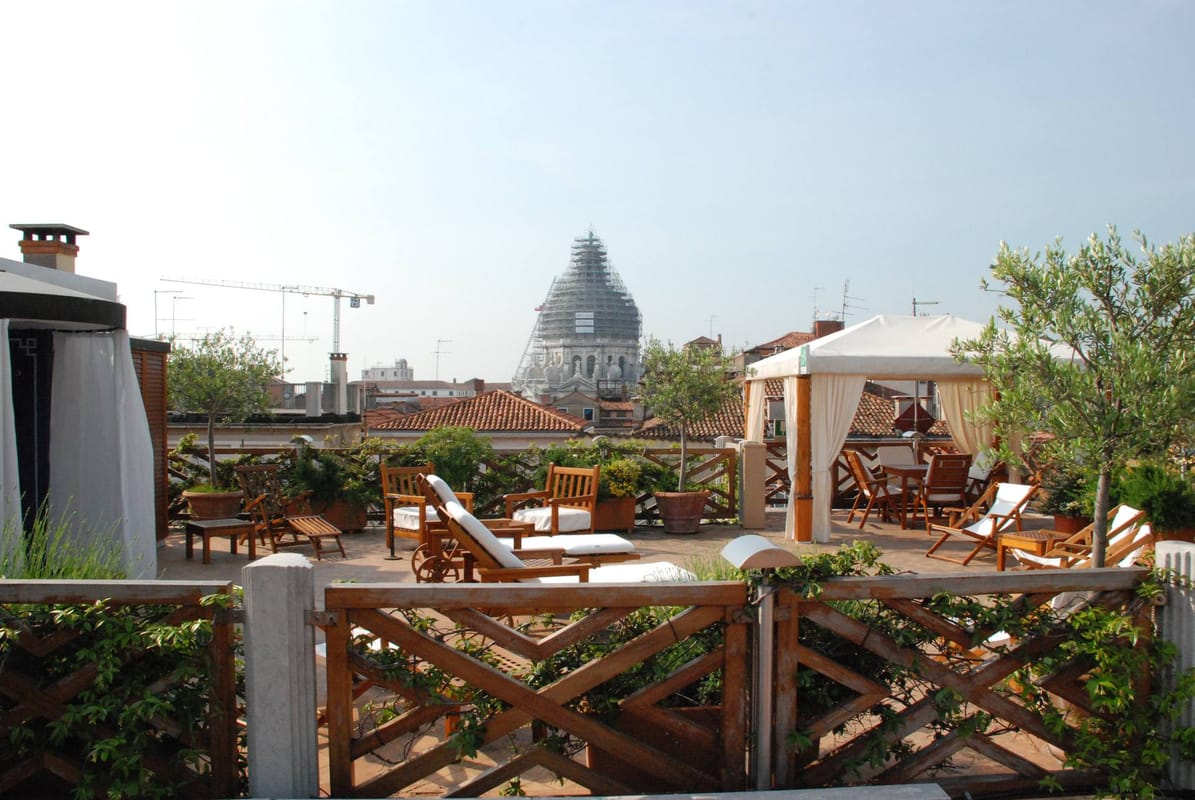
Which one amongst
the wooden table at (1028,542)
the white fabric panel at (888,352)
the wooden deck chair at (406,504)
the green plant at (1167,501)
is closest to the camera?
the wooden table at (1028,542)

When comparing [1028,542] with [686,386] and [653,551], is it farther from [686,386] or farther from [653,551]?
[686,386]

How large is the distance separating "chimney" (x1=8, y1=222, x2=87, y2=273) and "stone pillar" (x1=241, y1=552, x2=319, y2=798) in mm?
7730

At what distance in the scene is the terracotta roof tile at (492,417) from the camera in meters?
36.1

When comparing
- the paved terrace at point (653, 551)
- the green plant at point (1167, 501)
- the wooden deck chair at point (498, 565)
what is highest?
the green plant at point (1167, 501)

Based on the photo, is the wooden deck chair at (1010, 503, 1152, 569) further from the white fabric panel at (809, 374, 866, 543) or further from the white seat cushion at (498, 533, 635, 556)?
the white seat cushion at (498, 533, 635, 556)

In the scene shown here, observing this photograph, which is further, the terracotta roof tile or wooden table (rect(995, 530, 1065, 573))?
the terracotta roof tile

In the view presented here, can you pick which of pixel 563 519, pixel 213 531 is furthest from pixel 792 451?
pixel 213 531

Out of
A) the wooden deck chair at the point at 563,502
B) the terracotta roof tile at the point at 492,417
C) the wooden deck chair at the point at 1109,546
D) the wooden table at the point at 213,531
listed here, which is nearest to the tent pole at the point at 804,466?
the wooden deck chair at the point at 563,502

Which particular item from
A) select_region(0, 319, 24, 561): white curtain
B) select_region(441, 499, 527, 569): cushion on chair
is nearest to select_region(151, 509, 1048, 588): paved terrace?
select_region(441, 499, 527, 569): cushion on chair

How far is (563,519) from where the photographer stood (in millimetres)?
8289

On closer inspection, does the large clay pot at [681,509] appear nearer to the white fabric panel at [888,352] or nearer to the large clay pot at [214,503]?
the white fabric panel at [888,352]

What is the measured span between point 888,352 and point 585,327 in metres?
→ 132

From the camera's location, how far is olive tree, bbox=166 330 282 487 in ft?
40.1

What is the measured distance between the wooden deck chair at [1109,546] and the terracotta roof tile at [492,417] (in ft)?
95.0
